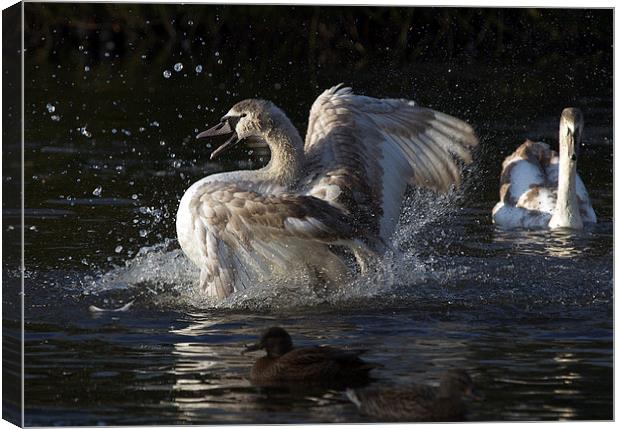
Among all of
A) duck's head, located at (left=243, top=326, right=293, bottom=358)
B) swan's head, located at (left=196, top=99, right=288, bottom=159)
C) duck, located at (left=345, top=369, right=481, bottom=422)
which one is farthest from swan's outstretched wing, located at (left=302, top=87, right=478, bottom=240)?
duck, located at (left=345, top=369, right=481, bottom=422)

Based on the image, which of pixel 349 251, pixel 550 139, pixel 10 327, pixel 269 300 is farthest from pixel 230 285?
pixel 550 139

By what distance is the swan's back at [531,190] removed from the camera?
37.6 feet

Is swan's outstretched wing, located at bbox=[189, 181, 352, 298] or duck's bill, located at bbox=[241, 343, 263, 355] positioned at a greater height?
swan's outstretched wing, located at bbox=[189, 181, 352, 298]

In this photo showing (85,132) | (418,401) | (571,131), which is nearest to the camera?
(418,401)

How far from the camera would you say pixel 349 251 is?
9.60 m

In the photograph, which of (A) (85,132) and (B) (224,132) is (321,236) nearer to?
(B) (224,132)

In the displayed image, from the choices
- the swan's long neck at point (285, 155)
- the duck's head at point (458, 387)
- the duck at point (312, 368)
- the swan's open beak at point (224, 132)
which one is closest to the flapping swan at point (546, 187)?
the swan's long neck at point (285, 155)

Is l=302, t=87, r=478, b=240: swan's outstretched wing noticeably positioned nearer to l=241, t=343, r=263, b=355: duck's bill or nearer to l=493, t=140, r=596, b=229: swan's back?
l=241, t=343, r=263, b=355: duck's bill

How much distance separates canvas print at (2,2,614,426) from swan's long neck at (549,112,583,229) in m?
0.02

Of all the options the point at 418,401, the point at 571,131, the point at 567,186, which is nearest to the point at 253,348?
the point at 418,401

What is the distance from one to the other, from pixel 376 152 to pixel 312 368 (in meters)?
2.24

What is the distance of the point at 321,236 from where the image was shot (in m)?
8.77

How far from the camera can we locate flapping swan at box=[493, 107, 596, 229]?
1118cm

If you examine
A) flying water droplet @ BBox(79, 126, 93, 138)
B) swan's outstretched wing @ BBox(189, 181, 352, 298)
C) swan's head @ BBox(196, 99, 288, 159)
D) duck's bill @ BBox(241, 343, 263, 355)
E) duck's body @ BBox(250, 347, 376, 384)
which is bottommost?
duck's body @ BBox(250, 347, 376, 384)
